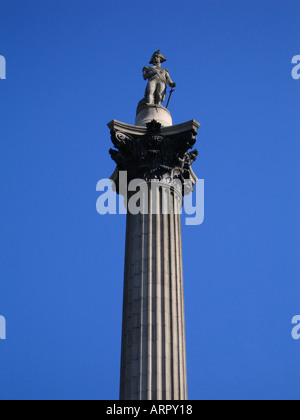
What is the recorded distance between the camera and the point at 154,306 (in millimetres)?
25766

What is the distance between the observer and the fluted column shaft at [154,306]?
950 inches

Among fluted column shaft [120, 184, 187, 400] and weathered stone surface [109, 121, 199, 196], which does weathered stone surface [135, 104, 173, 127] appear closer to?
weathered stone surface [109, 121, 199, 196]

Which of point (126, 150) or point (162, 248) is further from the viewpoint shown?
point (126, 150)

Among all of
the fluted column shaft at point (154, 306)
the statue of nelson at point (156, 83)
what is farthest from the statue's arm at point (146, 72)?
the fluted column shaft at point (154, 306)

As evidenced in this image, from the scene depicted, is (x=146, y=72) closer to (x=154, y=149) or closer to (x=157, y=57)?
(x=157, y=57)

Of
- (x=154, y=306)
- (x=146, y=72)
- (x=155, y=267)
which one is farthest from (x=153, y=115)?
(x=154, y=306)

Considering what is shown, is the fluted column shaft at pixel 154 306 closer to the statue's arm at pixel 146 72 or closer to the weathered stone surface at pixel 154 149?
the weathered stone surface at pixel 154 149
